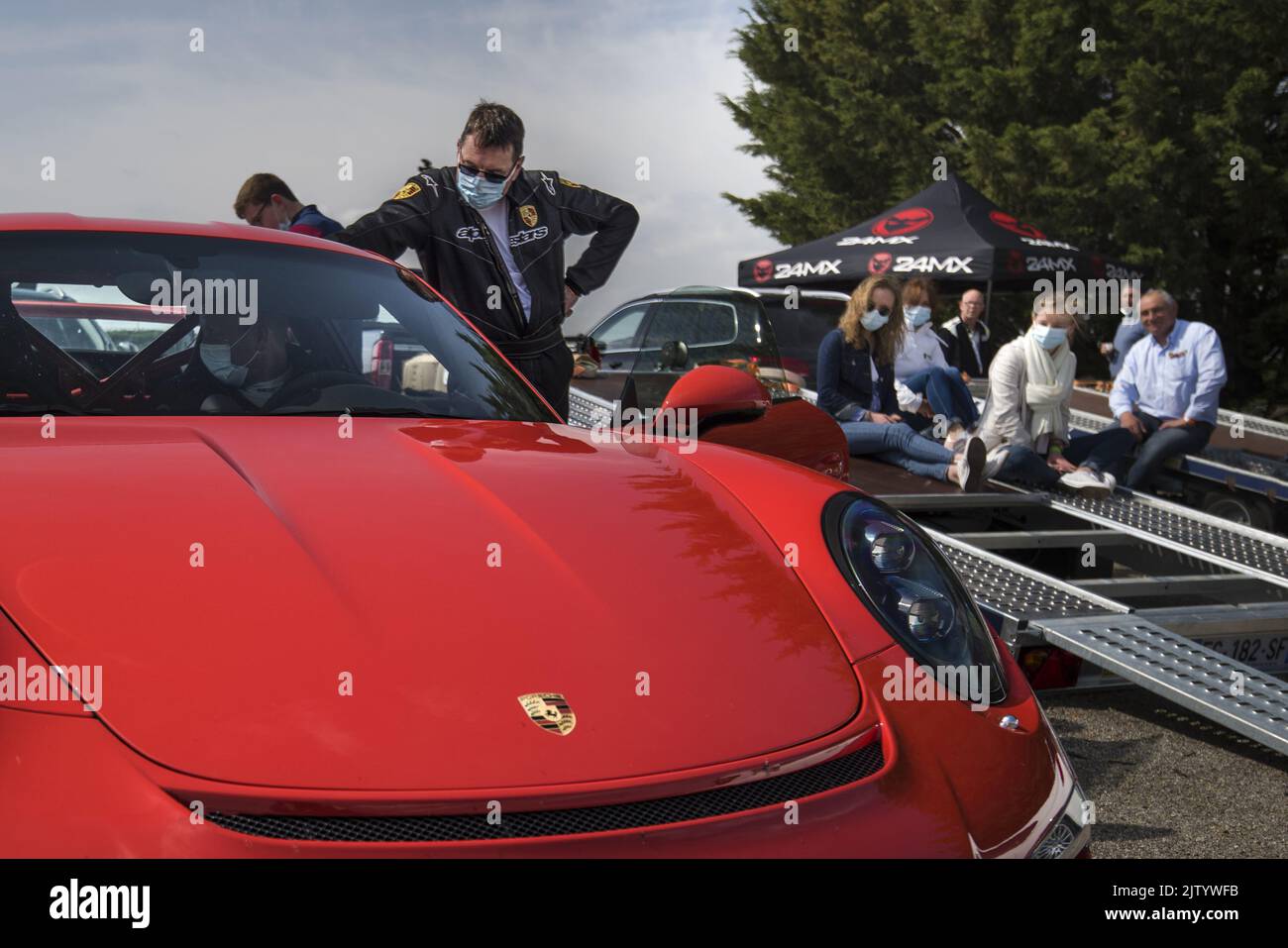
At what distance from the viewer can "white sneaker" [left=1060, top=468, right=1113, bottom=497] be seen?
6.60 metres

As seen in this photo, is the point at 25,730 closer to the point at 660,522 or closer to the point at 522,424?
the point at 660,522

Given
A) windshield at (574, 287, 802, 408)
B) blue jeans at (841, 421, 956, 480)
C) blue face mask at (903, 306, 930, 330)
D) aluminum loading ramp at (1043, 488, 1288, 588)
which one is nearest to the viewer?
aluminum loading ramp at (1043, 488, 1288, 588)

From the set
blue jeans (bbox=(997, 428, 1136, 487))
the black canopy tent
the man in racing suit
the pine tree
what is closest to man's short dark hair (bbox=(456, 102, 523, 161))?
the man in racing suit

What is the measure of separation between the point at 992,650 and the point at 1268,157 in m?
20.4

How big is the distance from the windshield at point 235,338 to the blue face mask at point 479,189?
1390 mm

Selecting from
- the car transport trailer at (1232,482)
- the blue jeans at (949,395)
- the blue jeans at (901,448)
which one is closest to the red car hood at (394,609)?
the blue jeans at (901,448)

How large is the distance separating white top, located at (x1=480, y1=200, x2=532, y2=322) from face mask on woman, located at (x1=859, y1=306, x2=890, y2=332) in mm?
3532

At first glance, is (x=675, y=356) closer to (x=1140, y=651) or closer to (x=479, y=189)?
(x=479, y=189)

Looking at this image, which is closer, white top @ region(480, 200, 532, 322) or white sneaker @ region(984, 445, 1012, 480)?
white top @ region(480, 200, 532, 322)

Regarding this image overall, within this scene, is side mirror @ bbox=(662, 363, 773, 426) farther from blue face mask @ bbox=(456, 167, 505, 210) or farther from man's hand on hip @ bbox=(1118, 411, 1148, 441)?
man's hand on hip @ bbox=(1118, 411, 1148, 441)

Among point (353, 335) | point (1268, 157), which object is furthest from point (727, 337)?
point (1268, 157)

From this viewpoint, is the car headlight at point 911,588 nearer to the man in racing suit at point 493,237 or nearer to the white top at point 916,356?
the man in racing suit at point 493,237

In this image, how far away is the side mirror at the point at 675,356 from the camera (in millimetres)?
7227

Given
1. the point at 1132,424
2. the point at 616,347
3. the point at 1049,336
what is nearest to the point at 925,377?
the point at 1049,336
